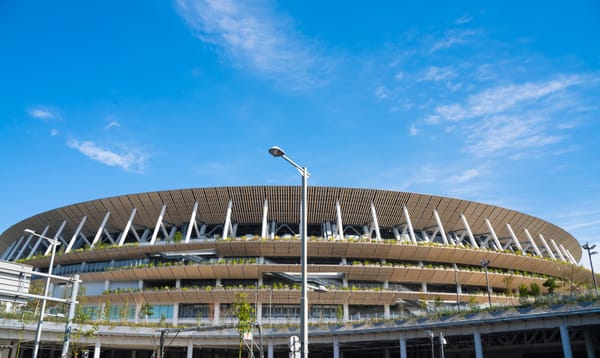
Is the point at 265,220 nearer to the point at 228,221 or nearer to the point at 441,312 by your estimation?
the point at 228,221

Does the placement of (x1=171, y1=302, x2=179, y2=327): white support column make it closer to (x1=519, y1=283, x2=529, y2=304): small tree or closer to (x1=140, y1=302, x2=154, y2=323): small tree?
(x1=140, y1=302, x2=154, y2=323): small tree

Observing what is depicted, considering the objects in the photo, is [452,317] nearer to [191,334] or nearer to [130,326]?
[191,334]

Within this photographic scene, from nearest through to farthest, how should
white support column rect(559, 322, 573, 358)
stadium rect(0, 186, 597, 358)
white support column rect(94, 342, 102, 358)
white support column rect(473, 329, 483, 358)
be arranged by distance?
1. white support column rect(559, 322, 573, 358)
2. white support column rect(473, 329, 483, 358)
3. white support column rect(94, 342, 102, 358)
4. stadium rect(0, 186, 597, 358)

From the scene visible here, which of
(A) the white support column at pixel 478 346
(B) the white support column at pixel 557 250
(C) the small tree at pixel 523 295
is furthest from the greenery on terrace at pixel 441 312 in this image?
(B) the white support column at pixel 557 250

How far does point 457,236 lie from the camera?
61.4 meters

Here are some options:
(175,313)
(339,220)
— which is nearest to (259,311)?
(175,313)

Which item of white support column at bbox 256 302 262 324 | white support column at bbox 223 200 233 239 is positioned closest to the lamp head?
white support column at bbox 256 302 262 324

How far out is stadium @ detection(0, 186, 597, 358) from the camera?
4878 centimetres

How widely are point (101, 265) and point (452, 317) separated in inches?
1624

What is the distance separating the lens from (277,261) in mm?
53375

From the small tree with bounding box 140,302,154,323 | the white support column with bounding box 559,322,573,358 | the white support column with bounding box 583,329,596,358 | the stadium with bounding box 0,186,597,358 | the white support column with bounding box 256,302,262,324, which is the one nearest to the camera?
the white support column with bounding box 559,322,573,358

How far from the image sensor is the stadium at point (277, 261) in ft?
160

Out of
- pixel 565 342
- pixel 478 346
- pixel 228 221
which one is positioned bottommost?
pixel 478 346

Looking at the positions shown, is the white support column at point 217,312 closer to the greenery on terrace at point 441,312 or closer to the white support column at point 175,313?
the white support column at point 175,313
